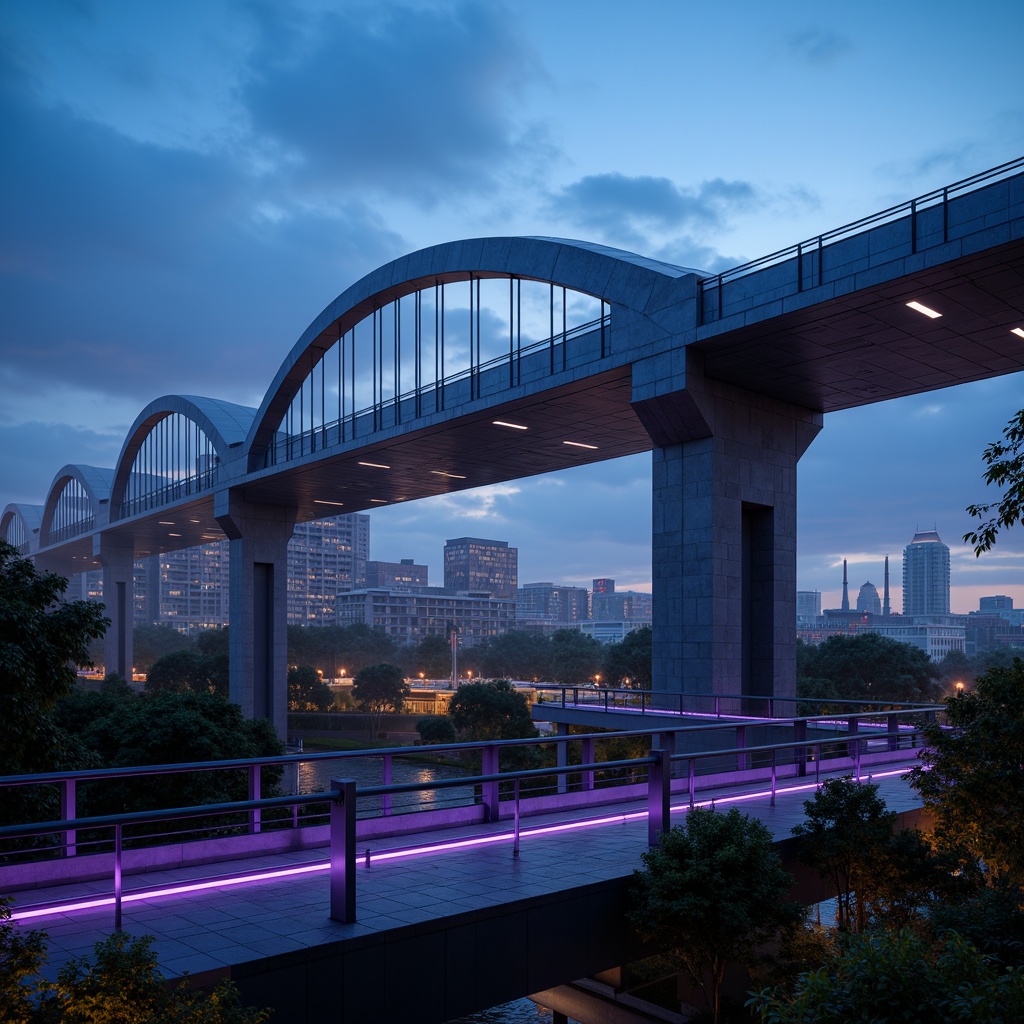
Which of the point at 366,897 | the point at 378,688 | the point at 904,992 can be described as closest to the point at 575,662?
the point at 378,688

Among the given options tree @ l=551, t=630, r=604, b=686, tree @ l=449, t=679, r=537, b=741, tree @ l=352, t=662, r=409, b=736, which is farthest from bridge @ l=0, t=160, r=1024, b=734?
tree @ l=551, t=630, r=604, b=686

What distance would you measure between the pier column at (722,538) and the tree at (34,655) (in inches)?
565

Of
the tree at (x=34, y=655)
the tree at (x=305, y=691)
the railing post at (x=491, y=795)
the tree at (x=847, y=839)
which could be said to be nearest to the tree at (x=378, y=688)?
the tree at (x=305, y=691)

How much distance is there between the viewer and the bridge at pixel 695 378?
1952 centimetres

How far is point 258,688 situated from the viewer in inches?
1954

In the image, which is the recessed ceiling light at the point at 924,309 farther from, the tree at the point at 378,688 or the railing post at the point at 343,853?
the tree at the point at 378,688

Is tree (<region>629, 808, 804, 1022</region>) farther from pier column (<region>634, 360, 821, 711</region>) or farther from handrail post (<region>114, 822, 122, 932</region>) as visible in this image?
pier column (<region>634, 360, 821, 711</region>)

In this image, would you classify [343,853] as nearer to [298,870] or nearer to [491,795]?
[298,870]

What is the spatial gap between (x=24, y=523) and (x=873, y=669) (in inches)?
3694

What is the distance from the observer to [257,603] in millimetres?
50281

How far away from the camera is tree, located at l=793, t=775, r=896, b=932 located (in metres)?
10.6

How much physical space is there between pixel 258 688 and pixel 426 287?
24710 millimetres

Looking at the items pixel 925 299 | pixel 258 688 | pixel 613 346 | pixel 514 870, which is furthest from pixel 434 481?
pixel 514 870

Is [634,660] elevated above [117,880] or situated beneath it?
situated beneath
